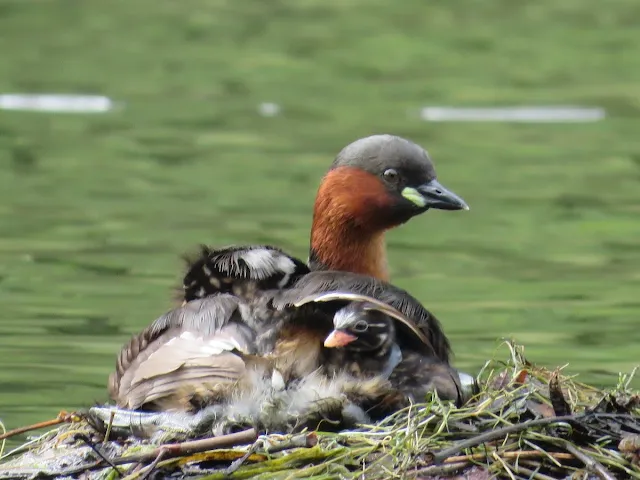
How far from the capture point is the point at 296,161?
15492 mm

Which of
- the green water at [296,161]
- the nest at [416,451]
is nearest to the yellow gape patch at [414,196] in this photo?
the green water at [296,161]

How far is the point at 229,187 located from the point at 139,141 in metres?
2.07

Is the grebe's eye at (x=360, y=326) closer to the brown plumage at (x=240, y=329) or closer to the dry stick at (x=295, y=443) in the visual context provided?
the brown plumage at (x=240, y=329)

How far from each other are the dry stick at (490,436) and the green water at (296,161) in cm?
186

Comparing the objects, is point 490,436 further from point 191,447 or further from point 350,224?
point 350,224

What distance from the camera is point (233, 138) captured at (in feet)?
54.3

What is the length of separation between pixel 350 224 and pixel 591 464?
2470 millimetres

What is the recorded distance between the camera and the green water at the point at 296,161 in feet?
35.4

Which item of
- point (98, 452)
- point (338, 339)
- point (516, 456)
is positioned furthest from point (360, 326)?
point (98, 452)

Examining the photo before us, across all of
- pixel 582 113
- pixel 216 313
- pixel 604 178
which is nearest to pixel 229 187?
pixel 604 178

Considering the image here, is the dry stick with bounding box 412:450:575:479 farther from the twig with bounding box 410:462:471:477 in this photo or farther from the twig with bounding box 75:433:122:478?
the twig with bounding box 75:433:122:478

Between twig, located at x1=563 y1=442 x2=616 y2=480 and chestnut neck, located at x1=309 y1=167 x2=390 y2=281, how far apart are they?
2.17 meters

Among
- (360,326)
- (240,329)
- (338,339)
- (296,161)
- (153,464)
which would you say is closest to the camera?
(153,464)

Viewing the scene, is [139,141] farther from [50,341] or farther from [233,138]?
[50,341]
